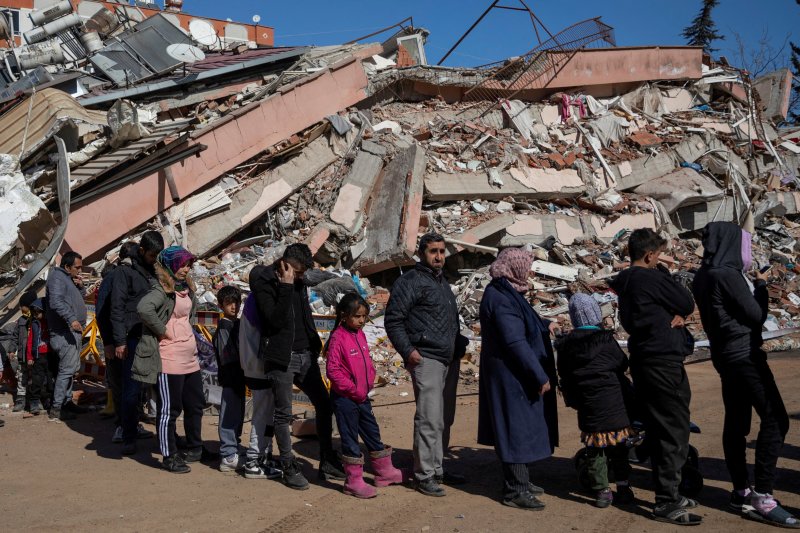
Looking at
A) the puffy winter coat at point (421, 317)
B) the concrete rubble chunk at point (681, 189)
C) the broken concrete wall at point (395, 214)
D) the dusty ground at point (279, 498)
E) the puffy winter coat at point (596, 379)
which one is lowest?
the dusty ground at point (279, 498)

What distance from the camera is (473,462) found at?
18.8ft

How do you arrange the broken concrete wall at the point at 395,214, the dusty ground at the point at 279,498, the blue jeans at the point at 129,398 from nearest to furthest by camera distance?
the dusty ground at the point at 279,498 < the blue jeans at the point at 129,398 < the broken concrete wall at the point at 395,214

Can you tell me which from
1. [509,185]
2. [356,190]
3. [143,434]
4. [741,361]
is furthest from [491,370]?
[509,185]

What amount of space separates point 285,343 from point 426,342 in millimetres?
938

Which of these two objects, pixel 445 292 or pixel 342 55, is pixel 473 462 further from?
pixel 342 55

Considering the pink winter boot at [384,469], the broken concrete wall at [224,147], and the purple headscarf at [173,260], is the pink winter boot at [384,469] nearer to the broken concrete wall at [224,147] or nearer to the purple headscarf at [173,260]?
the purple headscarf at [173,260]

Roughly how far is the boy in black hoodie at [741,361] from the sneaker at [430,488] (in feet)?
5.86

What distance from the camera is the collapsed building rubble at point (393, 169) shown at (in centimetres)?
1209

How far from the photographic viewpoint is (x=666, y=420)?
4.45m

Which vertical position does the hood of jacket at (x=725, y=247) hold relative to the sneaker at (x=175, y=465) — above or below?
above

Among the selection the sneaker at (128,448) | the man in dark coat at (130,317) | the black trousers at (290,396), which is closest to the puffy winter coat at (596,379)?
the black trousers at (290,396)

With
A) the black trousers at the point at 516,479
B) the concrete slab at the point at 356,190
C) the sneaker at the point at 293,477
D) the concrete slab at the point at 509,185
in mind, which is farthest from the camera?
the concrete slab at the point at 509,185

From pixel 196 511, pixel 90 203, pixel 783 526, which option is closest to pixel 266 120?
pixel 90 203

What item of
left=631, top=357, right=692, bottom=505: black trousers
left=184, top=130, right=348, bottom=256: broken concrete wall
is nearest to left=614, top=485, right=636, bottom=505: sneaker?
left=631, top=357, right=692, bottom=505: black trousers
